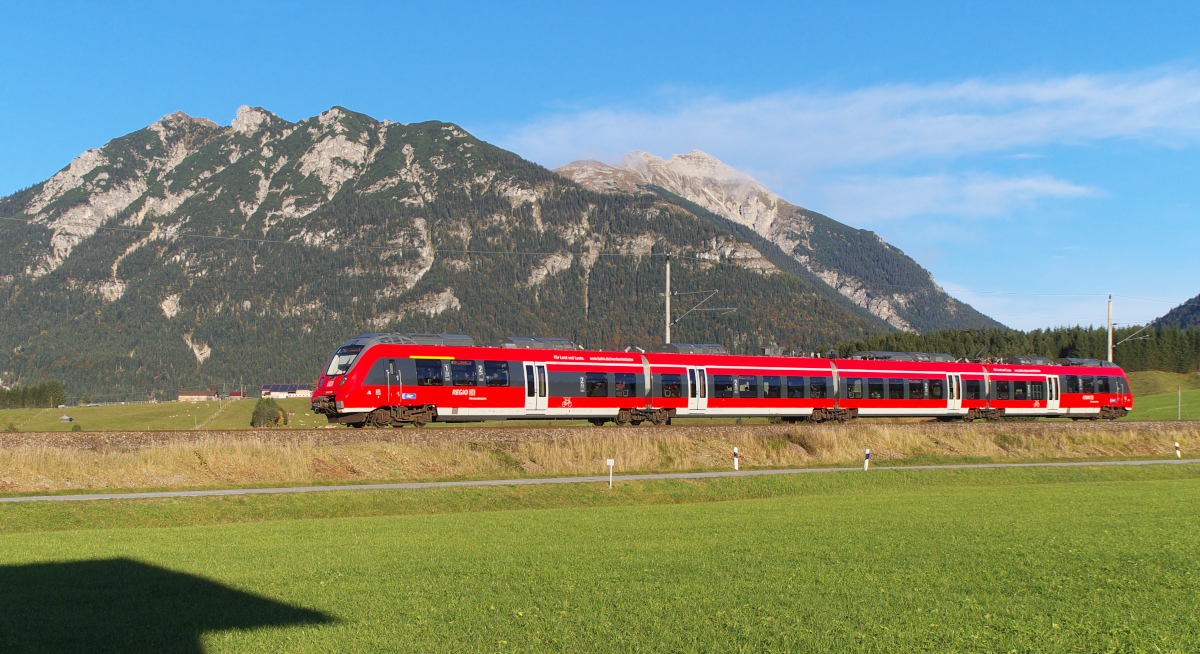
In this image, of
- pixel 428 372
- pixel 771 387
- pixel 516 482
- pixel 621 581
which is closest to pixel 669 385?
pixel 771 387

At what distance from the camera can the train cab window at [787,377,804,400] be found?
4869 centimetres

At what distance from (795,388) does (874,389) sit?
20.3ft

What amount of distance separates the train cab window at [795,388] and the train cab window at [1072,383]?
75.3 feet

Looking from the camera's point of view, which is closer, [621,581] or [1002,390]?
[621,581]

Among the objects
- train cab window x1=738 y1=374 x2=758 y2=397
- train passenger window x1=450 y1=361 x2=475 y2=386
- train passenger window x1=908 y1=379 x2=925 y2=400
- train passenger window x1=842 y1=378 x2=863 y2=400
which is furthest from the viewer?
train passenger window x1=908 y1=379 x2=925 y2=400

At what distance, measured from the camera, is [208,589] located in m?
11.2

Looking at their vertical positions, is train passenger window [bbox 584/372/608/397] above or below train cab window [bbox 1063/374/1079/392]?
above

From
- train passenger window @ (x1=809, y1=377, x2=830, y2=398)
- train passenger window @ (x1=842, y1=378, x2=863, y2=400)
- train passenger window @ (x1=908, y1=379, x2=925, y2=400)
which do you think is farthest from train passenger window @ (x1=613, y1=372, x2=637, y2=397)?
train passenger window @ (x1=908, y1=379, x2=925, y2=400)

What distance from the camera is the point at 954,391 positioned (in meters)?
54.4

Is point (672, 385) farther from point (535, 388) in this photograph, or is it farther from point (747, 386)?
point (535, 388)

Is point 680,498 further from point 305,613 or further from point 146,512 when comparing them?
point 305,613

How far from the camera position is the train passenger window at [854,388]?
166 ft

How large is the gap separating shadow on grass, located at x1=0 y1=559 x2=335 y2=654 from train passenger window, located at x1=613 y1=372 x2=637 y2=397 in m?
31.4

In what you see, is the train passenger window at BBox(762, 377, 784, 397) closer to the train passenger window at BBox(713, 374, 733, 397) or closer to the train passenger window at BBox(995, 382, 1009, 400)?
the train passenger window at BBox(713, 374, 733, 397)
